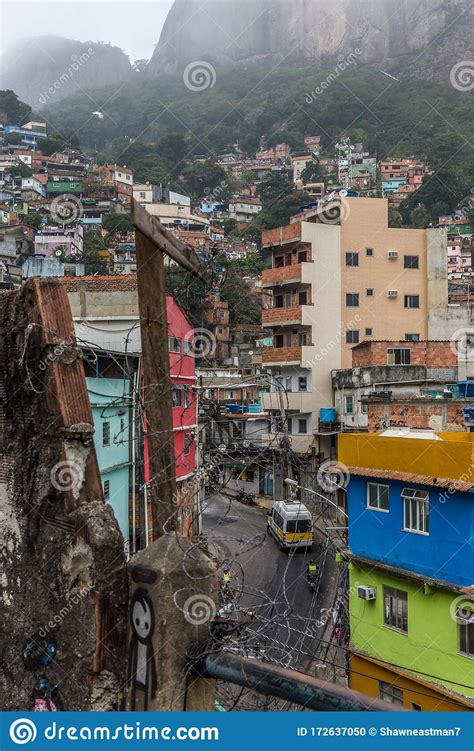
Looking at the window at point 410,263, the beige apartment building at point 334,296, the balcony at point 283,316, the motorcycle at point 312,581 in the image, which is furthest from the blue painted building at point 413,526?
the window at point 410,263

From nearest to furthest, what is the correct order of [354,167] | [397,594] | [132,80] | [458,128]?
1. [397,594]
2. [458,128]
3. [354,167]
4. [132,80]

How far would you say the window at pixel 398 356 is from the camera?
24.1m

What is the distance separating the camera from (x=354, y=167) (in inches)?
3563

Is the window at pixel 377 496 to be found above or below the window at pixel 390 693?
above

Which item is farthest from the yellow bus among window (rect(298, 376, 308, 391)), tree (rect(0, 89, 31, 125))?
tree (rect(0, 89, 31, 125))

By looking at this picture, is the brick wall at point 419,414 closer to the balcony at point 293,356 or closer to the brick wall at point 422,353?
the brick wall at point 422,353

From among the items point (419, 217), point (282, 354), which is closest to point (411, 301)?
point (282, 354)

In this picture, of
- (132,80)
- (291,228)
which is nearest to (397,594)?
(291,228)

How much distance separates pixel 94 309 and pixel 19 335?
14.4m

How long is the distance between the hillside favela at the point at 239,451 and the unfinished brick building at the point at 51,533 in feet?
0.04

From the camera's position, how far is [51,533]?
3.36 m

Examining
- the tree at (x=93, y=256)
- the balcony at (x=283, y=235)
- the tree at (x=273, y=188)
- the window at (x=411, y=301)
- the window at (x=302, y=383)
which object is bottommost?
the window at (x=302, y=383)

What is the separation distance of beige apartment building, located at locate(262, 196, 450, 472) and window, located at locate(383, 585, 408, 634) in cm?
1576

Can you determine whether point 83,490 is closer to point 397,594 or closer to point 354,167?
point 397,594
